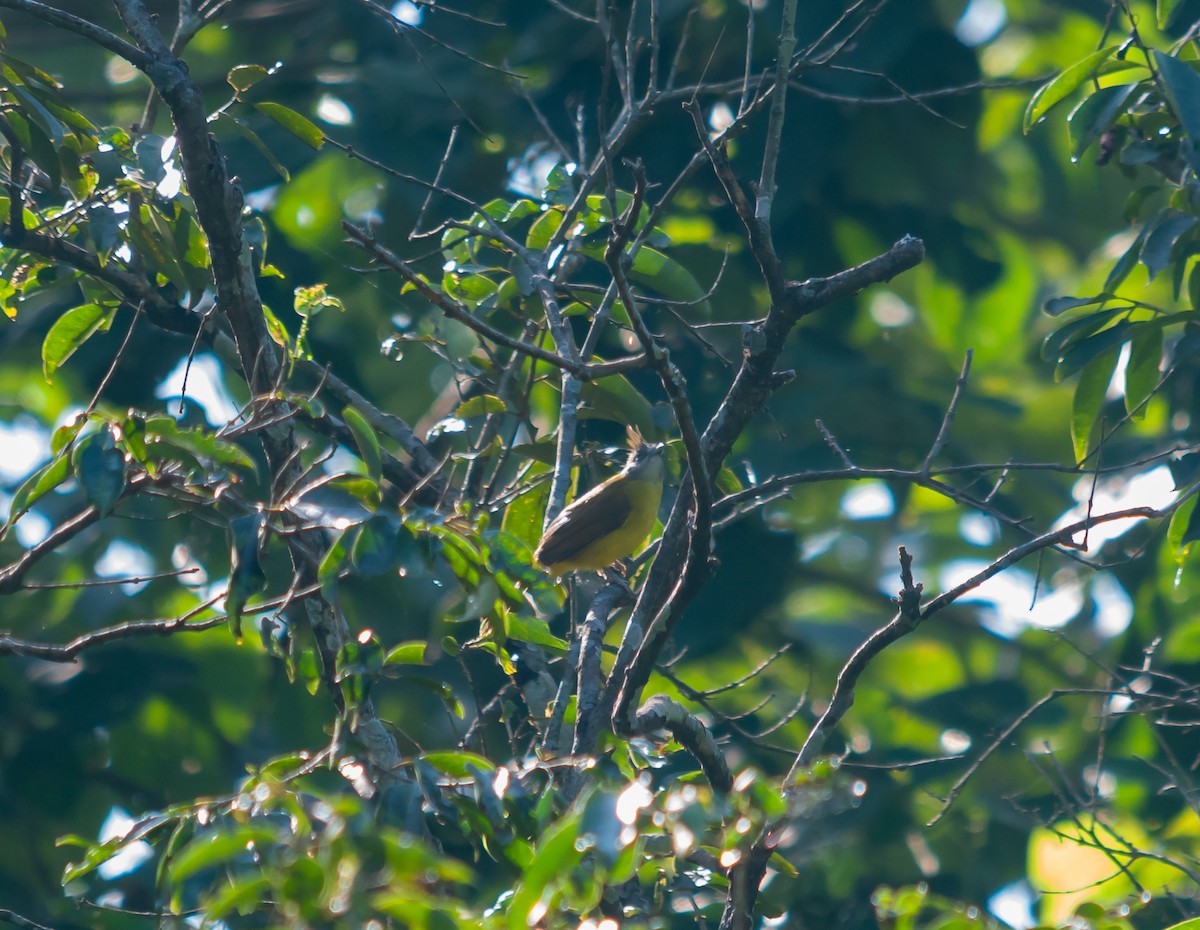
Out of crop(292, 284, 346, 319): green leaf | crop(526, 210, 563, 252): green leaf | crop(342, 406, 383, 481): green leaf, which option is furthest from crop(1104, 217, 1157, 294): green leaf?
crop(342, 406, 383, 481): green leaf

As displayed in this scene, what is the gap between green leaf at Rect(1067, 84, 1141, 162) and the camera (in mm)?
3902

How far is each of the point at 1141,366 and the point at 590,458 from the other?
1684 millimetres

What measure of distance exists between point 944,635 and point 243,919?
302 inches

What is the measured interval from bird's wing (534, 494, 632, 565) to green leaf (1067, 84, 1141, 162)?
2394 millimetres

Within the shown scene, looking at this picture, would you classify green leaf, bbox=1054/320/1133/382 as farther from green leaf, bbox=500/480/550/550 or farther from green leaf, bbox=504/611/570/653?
green leaf, bbox=504/611/570/653

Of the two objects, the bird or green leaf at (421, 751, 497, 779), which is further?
the bird

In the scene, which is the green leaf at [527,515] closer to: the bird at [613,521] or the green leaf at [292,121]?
the green leaf at [292,121]

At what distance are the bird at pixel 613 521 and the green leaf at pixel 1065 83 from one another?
1995 mm

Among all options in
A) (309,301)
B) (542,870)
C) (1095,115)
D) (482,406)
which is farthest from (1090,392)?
(542,870)

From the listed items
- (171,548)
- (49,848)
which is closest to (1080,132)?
(171,548)

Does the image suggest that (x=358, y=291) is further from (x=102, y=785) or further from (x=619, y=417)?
(x=619, y=417)

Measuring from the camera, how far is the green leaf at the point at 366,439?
2.57 m

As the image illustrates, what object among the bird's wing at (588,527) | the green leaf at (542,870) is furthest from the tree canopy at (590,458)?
the bird's wing at (588,527)

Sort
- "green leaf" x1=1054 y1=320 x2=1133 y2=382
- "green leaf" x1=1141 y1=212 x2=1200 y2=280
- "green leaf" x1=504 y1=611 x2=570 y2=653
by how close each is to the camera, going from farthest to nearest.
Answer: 1. "green leaf" x1=1054 y1=320 x2=1133 y2=382
2. "green leaf" x1=1141 y1=212 x2=1200 y2=280
3. "green leaf" x1=504 y1=611 x2=570 y2=653
